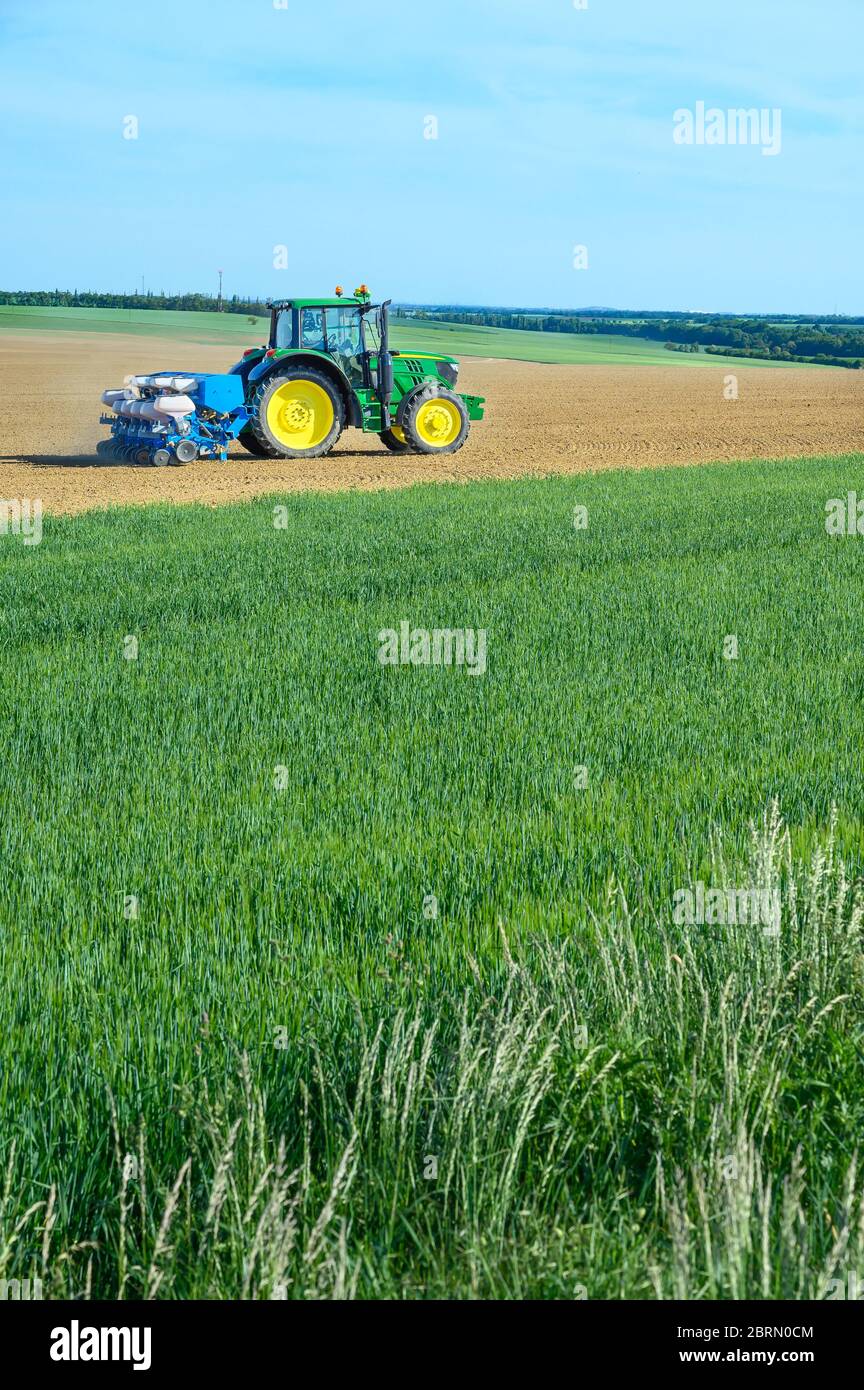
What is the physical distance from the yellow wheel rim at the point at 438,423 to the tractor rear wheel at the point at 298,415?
2094mm

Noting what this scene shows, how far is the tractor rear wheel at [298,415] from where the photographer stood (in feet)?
70.1

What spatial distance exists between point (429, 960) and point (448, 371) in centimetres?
2053

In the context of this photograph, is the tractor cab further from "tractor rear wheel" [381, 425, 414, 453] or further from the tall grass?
the tall grass

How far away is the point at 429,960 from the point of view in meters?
4.45

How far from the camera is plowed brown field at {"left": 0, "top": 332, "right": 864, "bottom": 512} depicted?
2112cm

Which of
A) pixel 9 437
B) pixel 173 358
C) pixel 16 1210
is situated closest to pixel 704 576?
pixel 16 1210

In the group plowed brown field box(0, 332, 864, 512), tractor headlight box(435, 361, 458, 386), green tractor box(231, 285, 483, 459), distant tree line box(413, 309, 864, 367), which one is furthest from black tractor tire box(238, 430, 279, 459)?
distant tree line box(413, 309, 864, 367)

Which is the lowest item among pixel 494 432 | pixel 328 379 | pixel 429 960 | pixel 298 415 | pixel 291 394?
pixel 429 960

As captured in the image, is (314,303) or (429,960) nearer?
(429,960)

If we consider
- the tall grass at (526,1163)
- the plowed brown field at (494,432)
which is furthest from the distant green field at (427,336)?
the tall grass at (526,1163)

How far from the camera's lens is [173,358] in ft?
218

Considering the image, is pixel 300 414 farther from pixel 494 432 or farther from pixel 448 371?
pixel 494 432

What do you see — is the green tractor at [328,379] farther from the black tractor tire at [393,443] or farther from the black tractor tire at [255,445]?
the black tractor tire at [393,443]

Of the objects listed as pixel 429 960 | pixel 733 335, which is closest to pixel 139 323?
pixel 733 335
